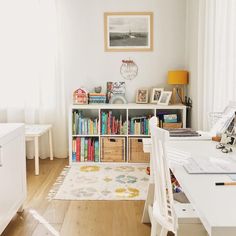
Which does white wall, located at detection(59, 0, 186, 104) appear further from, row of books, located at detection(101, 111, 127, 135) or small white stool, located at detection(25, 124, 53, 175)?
small white stool, located at detection(25, 124, 53, 175)

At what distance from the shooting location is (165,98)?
4.55 metres

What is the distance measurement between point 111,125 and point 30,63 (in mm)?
1348

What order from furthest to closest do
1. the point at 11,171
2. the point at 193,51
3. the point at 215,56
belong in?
1. the point at 193,51
2. the point at 215,56
3. the point at 11,171

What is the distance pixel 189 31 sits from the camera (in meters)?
4.54

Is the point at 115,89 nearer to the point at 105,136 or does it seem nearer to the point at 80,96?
the point at 80,96

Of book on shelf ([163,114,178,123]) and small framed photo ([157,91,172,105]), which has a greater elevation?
small framed photo ([157,91,172,105])

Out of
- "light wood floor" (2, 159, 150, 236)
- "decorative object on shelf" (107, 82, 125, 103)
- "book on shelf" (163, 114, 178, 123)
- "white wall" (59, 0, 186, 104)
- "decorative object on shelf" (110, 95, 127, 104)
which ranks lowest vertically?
"light wood floor" (2, 159, 150, 236)

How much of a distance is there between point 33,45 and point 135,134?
1763 mm

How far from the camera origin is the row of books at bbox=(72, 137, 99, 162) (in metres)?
4.48

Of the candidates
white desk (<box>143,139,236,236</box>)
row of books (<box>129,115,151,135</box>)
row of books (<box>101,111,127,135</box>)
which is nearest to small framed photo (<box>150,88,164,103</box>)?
row of books (<box>129,115,151,135</box>)

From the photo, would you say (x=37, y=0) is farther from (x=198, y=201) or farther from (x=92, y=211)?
(x=198, y=201)

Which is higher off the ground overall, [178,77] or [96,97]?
[178,77]

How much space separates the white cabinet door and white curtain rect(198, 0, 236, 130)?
1795 millimetres

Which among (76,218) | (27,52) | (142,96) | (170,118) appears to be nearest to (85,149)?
(142,96)
